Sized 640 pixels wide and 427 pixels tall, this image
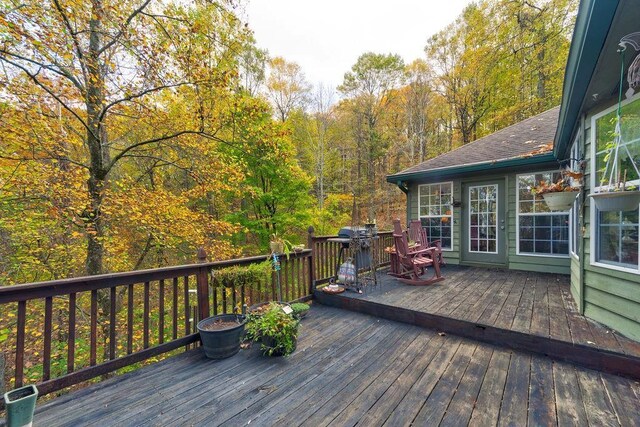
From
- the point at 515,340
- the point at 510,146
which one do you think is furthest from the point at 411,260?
the point at 510,146

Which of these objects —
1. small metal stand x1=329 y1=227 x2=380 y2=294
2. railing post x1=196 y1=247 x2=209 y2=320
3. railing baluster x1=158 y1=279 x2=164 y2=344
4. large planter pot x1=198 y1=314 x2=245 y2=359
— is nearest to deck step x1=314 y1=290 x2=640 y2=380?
small metal stand x1=329 y1=227 x2=380 y2=294

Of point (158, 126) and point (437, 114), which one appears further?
point (437, 114)

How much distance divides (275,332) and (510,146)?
5.68 meters

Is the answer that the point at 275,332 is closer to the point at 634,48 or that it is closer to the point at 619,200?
the point at 619,200

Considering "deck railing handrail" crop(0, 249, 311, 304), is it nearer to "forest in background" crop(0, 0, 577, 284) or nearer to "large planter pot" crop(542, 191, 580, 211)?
"forest in background" crop(0, 0, 577, 284)

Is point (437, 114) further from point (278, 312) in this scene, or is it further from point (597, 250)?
point (278, 312)

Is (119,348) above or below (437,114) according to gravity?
below

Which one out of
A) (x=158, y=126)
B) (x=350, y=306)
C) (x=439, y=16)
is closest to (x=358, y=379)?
(x=350, y=306)

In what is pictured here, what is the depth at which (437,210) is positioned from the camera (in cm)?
572

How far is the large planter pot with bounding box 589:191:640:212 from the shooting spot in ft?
4.89

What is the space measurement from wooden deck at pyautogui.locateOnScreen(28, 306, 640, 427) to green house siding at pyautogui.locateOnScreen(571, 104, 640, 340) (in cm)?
56

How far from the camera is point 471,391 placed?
1772 millimetres

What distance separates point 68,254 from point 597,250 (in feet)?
26.9

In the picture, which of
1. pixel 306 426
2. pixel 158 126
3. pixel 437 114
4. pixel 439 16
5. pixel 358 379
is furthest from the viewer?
pixel 437 114
